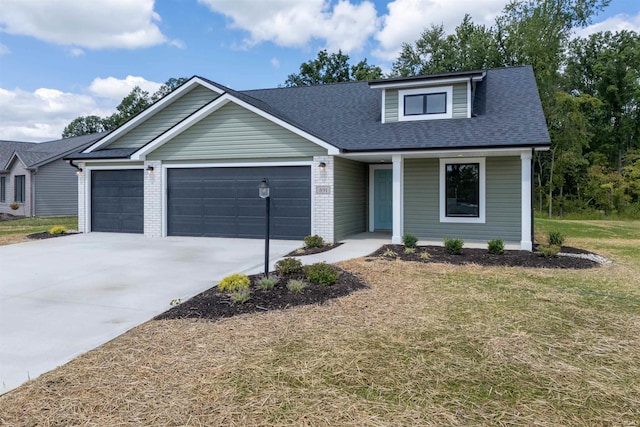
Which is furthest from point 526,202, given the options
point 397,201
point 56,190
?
point 56,190

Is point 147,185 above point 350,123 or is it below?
below

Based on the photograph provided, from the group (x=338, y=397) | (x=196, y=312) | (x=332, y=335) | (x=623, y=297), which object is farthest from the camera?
(x=623, y=297)

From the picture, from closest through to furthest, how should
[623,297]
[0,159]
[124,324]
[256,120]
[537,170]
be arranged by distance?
1. [124,324]
2. [623,297]
3. [256,120]
4. [0,159]
5. [537,170]

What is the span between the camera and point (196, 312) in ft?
17.0

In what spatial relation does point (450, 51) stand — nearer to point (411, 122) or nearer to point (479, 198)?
point (411, 122)

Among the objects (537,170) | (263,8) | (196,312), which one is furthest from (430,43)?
(196,312)

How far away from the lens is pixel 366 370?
140 inches

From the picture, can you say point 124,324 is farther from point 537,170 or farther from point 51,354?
point 537,170

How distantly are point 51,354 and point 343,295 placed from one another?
11.6ft

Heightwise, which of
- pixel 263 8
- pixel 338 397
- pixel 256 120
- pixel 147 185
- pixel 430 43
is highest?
pixel 430 43

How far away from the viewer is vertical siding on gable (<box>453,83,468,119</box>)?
12.2m

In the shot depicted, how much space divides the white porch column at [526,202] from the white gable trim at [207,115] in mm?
4701

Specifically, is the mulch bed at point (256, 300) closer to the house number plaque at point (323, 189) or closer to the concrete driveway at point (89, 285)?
the concrete driveway at point (89, 285)

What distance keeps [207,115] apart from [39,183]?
16348 millimetres
